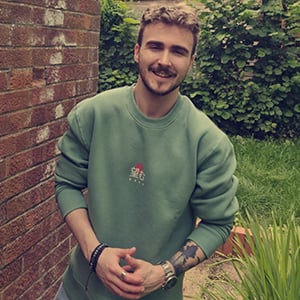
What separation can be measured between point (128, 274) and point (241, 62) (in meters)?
5.22

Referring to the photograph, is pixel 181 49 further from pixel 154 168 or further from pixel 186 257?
pixel 186 257

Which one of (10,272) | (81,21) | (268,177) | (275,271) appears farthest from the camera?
(268,177)

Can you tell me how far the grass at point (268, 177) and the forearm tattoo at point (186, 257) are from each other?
78.1 inches

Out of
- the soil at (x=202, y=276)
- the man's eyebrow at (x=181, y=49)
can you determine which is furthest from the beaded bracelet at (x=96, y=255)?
the soil at (x=202, y=276)

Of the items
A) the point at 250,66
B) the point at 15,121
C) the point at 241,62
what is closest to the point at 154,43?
the point at 15,121

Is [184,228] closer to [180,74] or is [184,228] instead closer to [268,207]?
→ [180,74]

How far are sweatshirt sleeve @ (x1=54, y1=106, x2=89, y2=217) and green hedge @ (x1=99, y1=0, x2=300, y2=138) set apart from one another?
4730 millimetres

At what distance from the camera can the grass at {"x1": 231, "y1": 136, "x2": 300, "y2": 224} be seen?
14.4ft

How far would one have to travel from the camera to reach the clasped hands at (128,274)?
1655 millimetres

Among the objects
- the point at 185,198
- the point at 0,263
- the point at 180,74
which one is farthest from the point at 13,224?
the point at 180,74

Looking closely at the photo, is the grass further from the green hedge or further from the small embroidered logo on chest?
the small embroidered logo on chest

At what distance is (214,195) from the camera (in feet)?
5.90

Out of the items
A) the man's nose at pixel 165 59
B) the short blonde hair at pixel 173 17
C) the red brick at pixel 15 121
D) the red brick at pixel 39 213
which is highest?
the short blonde hair at pixel 173 17

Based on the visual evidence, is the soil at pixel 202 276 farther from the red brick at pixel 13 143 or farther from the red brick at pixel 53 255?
the red brick at pixel 13 143
